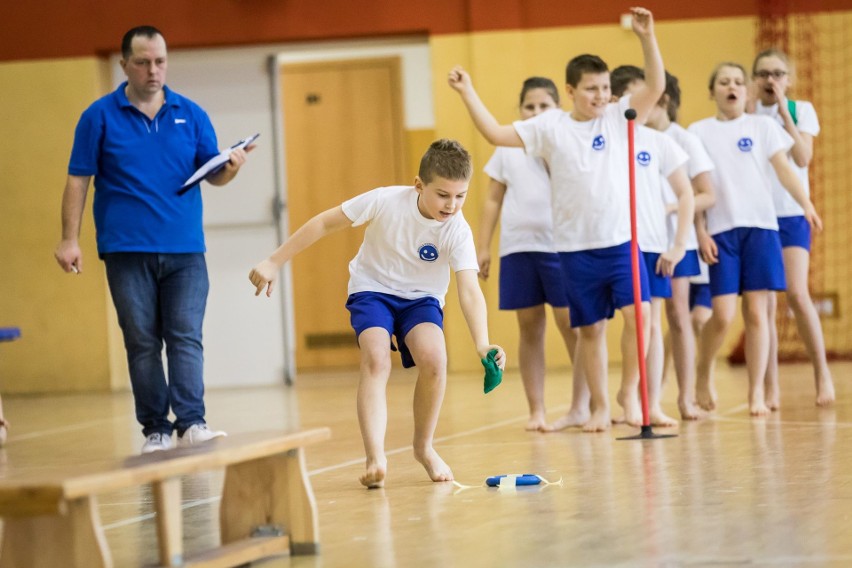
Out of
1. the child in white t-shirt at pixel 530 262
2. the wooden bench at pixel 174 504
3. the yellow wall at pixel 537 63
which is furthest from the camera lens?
the yellow wall at pixel 537 63

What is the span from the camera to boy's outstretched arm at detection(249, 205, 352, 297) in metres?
3.74

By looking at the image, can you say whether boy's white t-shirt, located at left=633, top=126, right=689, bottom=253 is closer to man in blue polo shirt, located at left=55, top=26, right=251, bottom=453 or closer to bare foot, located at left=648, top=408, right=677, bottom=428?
bare foot, located at left=648, top=408, right=677, bottom=428

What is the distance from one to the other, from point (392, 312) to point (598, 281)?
4.95ft

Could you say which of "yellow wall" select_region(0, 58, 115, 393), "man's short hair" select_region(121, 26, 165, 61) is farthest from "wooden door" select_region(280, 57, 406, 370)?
"man's short hair" select_region(121, 26, 165, 61)

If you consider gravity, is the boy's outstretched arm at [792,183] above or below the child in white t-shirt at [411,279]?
above

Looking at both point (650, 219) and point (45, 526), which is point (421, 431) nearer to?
point (45, 526)

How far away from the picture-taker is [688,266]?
601cm

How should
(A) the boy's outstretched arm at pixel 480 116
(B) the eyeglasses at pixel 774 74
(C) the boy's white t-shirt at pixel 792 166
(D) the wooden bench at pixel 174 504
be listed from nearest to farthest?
(D) the wooden bench at pixel 174 504 < (A) the boy's outstretched arm at pixel 480 116 < (B) the eyeglasses at pixel 774 74 < (C) the boy's white t-shirt at pixel 792 166

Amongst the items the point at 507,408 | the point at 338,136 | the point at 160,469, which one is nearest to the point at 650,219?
the point at 507,408

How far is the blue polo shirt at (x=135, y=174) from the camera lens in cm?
509

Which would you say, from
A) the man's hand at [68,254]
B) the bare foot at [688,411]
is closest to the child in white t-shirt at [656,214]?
the bare foot at [688,411]

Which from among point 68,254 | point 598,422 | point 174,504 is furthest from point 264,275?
point 598,422

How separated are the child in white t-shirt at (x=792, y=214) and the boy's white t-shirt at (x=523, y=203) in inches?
46.5

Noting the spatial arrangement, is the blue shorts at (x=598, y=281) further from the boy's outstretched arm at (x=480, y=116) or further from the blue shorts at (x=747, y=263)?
the blue shorts at (x=747, y=263)
